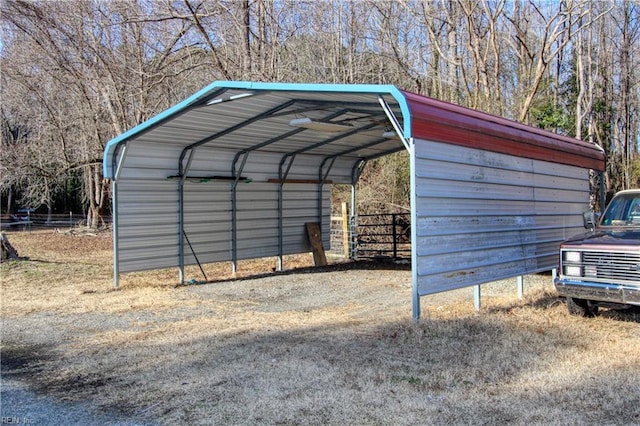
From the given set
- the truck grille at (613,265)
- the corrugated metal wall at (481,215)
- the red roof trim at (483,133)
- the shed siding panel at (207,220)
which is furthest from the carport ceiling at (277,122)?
the truck grille at (613,265)

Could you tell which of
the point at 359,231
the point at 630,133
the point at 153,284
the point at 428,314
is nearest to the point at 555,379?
the point at 428,314

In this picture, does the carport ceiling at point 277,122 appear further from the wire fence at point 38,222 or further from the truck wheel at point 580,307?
the wire fence at point 38,222

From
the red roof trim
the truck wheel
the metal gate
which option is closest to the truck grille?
the truck wheel

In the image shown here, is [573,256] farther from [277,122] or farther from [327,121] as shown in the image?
[277,122]

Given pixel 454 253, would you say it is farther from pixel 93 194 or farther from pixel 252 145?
pixel 93 194

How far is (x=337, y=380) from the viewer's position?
5016 millimetres

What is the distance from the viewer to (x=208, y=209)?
1290cm

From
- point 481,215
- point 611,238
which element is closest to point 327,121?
point 481,215

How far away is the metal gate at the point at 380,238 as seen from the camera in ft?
52.0

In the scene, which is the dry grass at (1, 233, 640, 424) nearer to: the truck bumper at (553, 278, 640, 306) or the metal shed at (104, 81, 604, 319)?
the truck bumper at (553, 278, 640, 306)

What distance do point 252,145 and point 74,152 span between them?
40.2ft

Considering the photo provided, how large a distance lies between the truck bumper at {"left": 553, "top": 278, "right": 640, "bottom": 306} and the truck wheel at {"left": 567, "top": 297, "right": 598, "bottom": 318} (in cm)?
41

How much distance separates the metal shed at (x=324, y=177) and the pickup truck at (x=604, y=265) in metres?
1.22

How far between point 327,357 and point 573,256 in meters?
3.64
